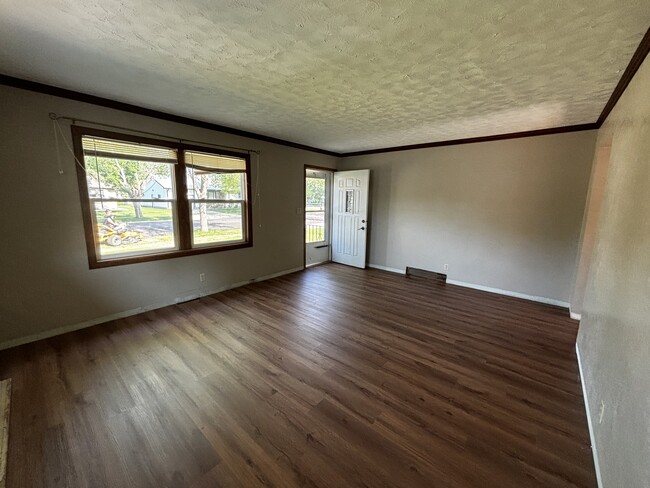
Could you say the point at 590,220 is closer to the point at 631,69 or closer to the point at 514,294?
the point at 514,294

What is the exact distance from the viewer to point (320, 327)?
119 inches

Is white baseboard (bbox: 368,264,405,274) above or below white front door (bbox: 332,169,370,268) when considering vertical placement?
below

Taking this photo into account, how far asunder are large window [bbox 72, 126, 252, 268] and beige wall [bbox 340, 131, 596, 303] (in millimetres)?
2931

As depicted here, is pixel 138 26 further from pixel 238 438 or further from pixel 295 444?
pixel 295 444

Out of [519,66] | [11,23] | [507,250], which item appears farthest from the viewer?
[507,250]

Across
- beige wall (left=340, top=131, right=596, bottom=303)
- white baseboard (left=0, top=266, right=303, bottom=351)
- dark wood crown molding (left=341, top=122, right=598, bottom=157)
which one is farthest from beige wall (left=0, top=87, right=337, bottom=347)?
beige wall (left=340, top=131, right=596, bottom=303)

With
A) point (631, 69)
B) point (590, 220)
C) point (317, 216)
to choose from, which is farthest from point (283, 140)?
point (590, 220)

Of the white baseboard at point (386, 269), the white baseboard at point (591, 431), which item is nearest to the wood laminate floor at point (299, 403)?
the white baseboard at point (591, 431)

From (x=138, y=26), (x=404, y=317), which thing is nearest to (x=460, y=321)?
(x=404, y=317)

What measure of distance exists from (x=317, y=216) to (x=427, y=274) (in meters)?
2.62

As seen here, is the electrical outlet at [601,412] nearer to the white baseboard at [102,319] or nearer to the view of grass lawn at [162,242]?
the white baseboard at [102,319]

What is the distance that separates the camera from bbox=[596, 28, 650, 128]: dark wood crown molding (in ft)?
5.24

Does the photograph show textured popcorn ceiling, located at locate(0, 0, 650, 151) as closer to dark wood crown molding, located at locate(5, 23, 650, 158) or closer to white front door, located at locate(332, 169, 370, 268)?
dark wood crown molding, located at locate(5, 23, 650, 158)

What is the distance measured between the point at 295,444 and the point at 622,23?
9.93ft
